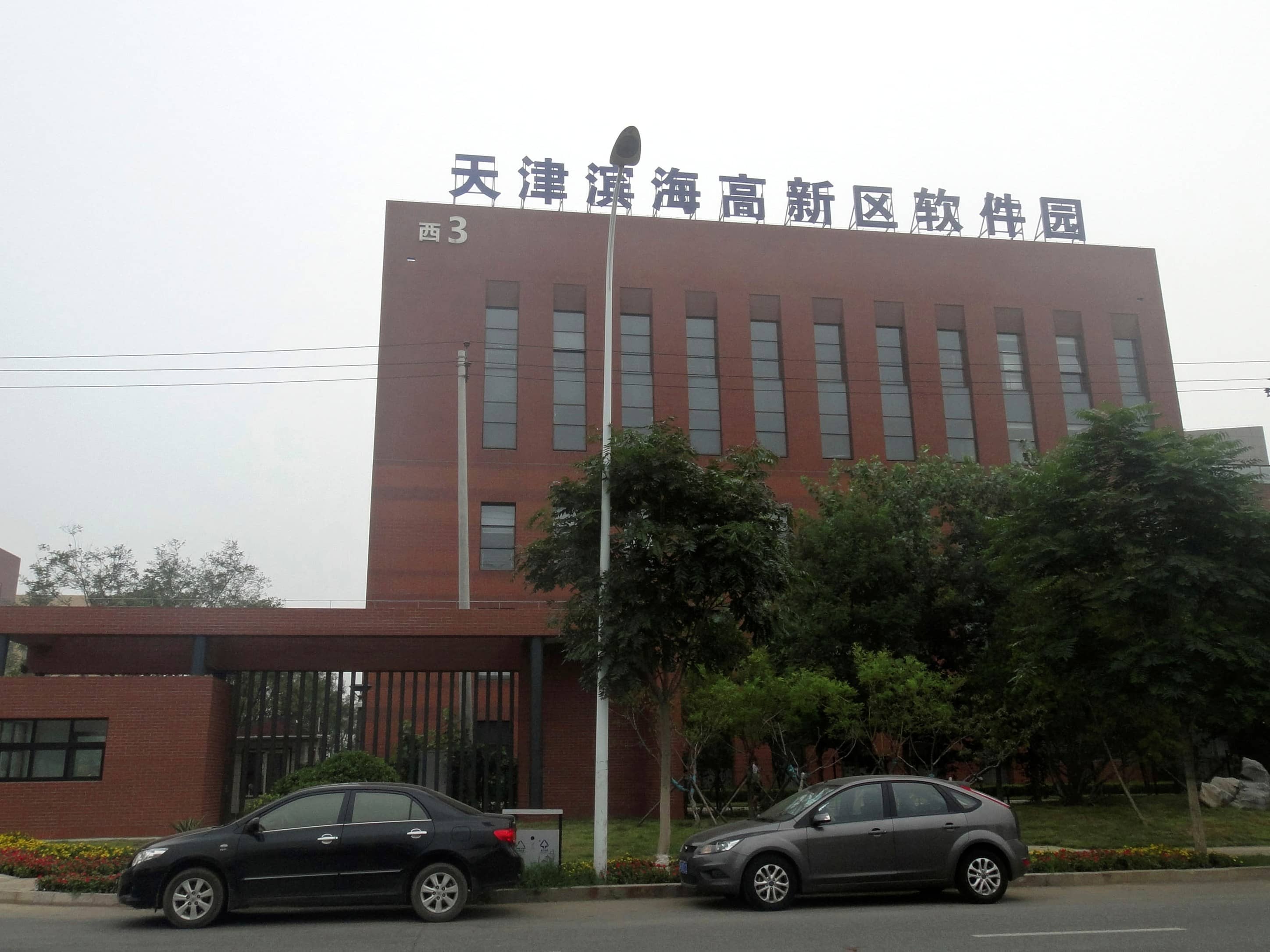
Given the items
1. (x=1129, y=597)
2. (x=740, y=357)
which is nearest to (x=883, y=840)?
(x=1129, y=597)

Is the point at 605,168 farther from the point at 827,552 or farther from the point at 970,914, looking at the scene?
the point at 970,914

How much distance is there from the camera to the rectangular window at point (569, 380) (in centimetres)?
3803

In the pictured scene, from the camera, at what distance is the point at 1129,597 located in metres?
14.8

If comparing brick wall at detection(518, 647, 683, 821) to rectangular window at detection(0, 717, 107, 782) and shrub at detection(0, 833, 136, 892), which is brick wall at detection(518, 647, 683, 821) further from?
shrub at detection(0, 833, 136, 892)

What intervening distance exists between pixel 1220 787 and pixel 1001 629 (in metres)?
7.67

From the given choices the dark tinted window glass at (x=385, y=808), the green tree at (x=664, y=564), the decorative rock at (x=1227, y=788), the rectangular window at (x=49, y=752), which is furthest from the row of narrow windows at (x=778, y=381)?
the dark tinted window glass at (x=385, y=808)

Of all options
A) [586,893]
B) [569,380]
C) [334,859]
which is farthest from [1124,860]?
[569,380]

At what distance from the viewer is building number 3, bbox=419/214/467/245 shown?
3900 centimetres

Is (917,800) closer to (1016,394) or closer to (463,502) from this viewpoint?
(463,502)

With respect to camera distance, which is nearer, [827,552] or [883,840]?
[883,840]

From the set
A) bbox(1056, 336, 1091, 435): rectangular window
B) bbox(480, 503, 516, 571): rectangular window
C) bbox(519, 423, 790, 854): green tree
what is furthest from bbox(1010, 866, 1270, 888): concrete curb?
bbox(1056, 336, 1091, 435): rectangular window

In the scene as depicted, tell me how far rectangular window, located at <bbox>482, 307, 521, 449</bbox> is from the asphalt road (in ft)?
87.0

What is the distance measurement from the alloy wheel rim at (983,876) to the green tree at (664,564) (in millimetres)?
4142

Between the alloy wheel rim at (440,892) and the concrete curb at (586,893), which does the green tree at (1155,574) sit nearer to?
the concrete curb at (586,893)
